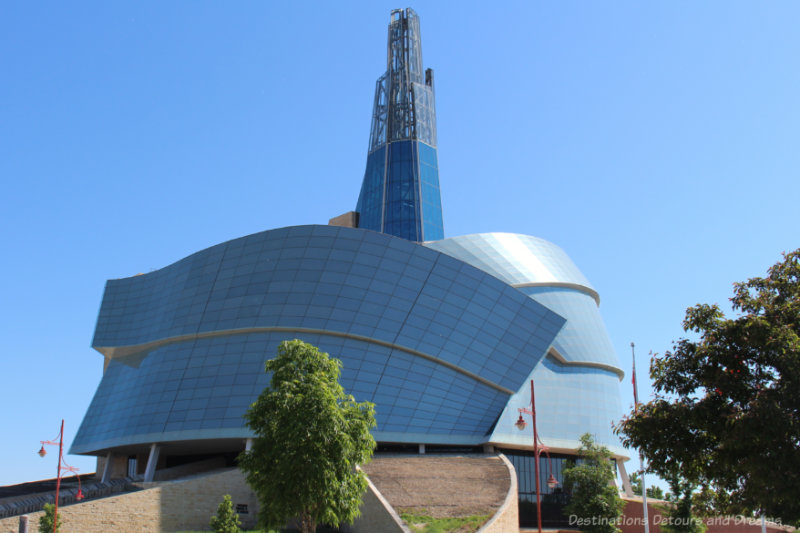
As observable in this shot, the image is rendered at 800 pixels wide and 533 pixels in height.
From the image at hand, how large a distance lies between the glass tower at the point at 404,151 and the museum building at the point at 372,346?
645 inches

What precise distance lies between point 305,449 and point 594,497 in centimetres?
2377

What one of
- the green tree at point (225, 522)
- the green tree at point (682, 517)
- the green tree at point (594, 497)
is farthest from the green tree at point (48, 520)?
the green tree at point (682, 517)

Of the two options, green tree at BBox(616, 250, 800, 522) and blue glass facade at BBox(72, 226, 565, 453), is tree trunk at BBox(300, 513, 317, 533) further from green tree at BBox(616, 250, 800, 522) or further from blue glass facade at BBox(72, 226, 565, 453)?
blue glass facade at BBox(72, 226, 565, 453)

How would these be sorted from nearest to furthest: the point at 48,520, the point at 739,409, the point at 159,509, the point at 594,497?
1. the point at 739,409
2. the point at 48,520
3. the point at 159,509
4. the point at 594,497

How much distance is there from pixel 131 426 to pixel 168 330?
6.95 m

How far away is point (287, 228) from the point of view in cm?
5119

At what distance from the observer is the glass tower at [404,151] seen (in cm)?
7275

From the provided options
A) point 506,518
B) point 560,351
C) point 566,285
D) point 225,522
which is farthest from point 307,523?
point 566,285

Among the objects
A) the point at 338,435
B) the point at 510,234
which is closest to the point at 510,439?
the point at 510,234

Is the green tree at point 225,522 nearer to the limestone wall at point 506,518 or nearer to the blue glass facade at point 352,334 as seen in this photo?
the limestone wall at point 506,518

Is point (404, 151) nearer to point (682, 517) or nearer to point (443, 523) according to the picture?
point (682, 517)

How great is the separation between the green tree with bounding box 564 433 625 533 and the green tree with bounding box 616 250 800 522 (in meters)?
23.4

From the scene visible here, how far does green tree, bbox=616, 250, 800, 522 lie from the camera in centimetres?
1517

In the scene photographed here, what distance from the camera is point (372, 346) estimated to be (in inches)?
1928
